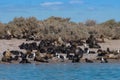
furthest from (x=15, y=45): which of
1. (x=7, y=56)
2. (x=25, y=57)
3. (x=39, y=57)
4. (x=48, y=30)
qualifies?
(x=48, y=30)

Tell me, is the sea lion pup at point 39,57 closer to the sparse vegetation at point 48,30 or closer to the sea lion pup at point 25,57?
the sea lion pup at point 25,57

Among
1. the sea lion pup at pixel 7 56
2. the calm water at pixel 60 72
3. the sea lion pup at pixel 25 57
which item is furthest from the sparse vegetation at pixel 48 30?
the calm water at pixel 60 72

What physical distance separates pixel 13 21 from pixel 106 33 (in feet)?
31.4

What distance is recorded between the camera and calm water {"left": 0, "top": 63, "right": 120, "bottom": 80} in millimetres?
30875

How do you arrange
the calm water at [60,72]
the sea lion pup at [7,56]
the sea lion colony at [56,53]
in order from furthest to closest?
the sea lion colony at [56,53] → the sea lion pup at [7,56] → the calm water at [60,72]

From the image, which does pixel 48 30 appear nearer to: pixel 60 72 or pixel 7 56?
pixel 7 56

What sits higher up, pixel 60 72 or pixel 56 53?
pixel 56 53

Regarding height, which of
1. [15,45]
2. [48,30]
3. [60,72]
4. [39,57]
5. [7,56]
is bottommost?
[60,72]

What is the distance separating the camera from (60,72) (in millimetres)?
33531

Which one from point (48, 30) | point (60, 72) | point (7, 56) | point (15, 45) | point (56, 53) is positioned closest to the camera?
point (60, 72)

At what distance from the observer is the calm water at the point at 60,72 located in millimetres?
30875

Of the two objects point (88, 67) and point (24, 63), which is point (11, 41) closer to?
point (24, 63)

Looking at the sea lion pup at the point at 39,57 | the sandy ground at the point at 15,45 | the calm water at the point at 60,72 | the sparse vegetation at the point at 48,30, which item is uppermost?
the sparse vegetation at the point at 48,30

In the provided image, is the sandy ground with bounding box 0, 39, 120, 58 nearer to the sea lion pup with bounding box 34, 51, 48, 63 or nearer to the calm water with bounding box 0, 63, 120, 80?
the sea lion pup with bounding box 34, 51, 48, 63
